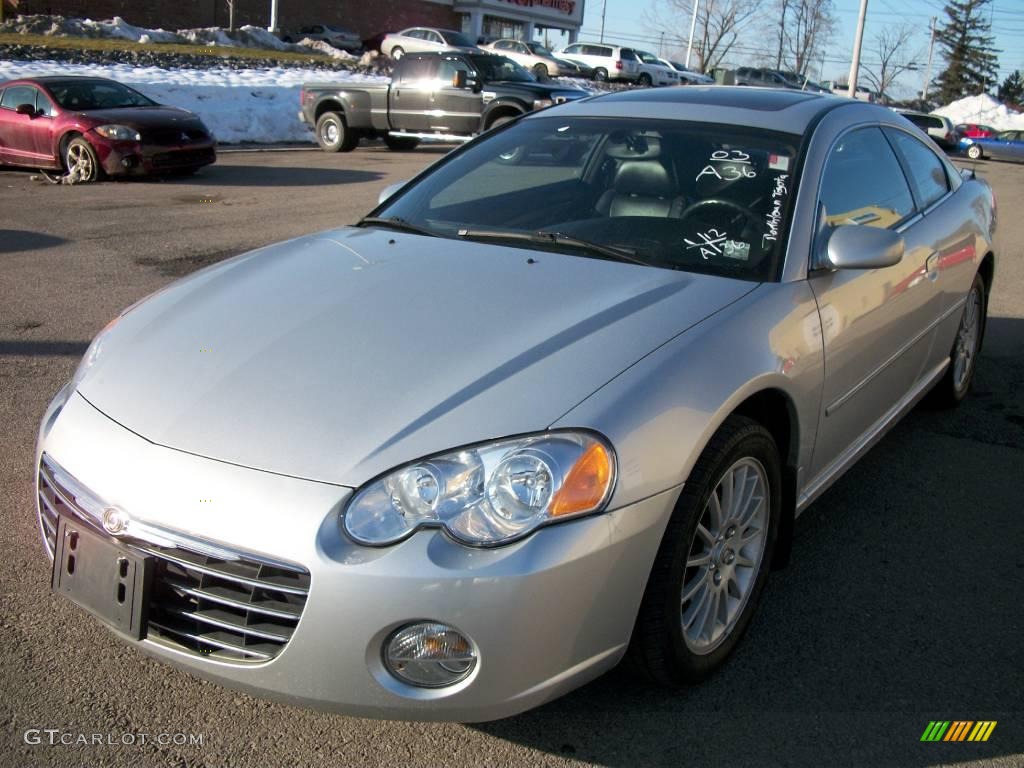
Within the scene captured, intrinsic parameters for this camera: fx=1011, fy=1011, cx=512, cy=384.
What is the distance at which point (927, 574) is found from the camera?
352cm

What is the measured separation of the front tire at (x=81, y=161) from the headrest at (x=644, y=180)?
1103cm

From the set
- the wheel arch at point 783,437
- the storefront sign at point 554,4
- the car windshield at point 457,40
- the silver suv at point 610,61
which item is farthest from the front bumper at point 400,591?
the storefront sign at point 554,4

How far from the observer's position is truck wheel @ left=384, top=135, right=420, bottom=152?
1933 cm

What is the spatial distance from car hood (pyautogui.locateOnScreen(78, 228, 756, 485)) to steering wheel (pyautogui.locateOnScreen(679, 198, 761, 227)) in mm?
388

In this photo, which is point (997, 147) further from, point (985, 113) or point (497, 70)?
point (985, 113)

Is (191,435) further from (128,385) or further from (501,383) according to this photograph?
(501,383)

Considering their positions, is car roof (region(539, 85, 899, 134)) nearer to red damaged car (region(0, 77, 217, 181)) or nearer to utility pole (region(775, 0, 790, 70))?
red damaged car (region(0, 77, 217, 181))

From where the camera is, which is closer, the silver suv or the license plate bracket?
the license plate bracket

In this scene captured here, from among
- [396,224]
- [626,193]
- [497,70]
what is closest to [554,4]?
[497,70]

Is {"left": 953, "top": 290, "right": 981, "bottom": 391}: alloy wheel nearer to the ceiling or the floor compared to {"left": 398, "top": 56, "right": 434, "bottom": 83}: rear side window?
nearer to the floor

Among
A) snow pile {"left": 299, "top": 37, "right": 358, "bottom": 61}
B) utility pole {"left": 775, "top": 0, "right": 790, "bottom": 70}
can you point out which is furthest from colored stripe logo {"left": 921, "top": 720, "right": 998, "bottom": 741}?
utility pole {"left": 775, "top": 0, "right": 790, "bottom": 70}

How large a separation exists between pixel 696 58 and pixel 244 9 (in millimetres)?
45913

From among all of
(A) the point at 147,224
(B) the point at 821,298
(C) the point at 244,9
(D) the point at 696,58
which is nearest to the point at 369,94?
(A) the point at 147,224

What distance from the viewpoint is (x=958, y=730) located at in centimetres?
267
